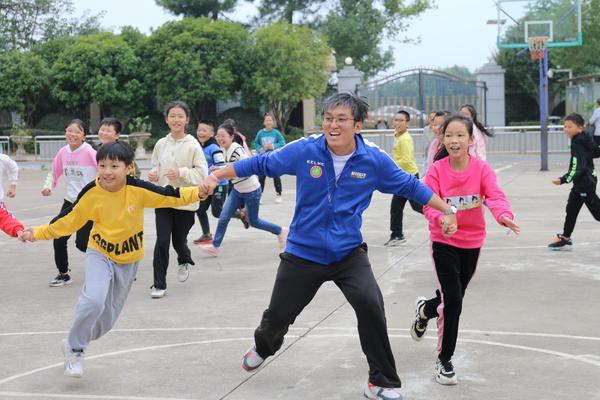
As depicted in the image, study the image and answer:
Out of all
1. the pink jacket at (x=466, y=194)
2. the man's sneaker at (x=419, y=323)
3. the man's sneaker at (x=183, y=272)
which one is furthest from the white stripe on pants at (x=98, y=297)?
the man's sneaker at (x=183, y=272)

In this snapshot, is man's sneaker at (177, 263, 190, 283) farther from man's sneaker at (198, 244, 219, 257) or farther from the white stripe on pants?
the white stripe on pants

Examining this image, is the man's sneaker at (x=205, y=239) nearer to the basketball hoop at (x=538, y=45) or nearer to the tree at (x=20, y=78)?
the basketball hoop at (x=538, y=45)

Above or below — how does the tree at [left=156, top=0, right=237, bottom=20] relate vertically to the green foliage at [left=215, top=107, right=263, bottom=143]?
above

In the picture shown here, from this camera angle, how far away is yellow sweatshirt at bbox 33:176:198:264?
19.0 feet

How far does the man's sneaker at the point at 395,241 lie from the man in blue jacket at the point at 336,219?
578 cm

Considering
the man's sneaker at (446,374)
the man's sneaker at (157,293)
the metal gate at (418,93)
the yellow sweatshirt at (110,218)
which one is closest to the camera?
the man's sneaker at (446,374)

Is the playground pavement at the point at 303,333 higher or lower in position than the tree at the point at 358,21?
lower

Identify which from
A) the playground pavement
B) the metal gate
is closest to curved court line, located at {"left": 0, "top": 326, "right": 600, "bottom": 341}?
the playground pavement

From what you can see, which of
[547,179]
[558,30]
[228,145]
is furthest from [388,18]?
[228,145]

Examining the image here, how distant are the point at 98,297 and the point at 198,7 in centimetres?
3924

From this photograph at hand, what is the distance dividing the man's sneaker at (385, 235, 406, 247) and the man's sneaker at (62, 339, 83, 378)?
595cm

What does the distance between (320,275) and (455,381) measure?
102 centimetres

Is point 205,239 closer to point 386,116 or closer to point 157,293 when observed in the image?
point 157,293

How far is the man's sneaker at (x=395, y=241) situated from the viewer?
1097cm
